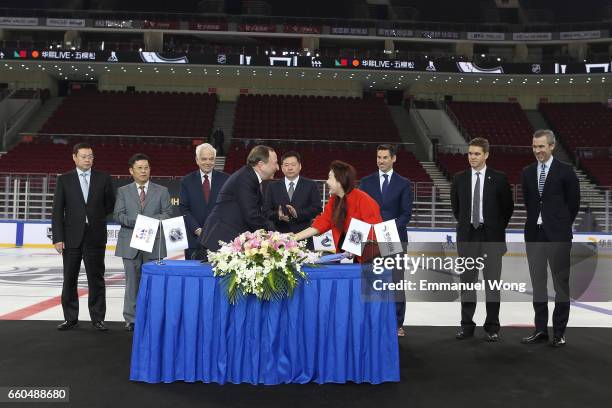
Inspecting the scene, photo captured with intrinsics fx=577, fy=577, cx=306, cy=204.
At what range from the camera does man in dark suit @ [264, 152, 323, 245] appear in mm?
5027

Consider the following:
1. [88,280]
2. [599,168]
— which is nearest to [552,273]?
[88,280]

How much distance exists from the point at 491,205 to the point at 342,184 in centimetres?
172

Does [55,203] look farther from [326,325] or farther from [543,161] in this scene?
[543,161]

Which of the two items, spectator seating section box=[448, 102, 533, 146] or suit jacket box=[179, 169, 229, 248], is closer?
suit jacket box=[179, 169, 229, 248]

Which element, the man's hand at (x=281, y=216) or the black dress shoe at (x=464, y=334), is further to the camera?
the black dress shoe at (x=464, y=334)

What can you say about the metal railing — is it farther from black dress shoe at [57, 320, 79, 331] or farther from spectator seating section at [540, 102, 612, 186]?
black dress shoe at [57, 320, 79, 331]

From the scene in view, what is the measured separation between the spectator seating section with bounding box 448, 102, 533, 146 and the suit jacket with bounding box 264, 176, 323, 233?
59.7ft

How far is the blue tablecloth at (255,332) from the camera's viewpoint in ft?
11.3

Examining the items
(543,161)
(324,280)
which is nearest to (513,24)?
(543,161)

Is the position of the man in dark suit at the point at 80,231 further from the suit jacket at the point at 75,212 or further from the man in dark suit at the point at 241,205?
the man in dark suit at the point at 241,205

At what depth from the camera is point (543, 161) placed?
15.8ft

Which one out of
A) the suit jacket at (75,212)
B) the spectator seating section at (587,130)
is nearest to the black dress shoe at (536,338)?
the suit jacket at (75,212)

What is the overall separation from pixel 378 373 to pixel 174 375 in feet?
4.09

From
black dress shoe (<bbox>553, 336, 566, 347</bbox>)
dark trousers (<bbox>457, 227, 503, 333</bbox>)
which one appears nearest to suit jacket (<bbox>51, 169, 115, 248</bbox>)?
dark trousers (<bbox>457, 227, 503, 333</bbox>)
